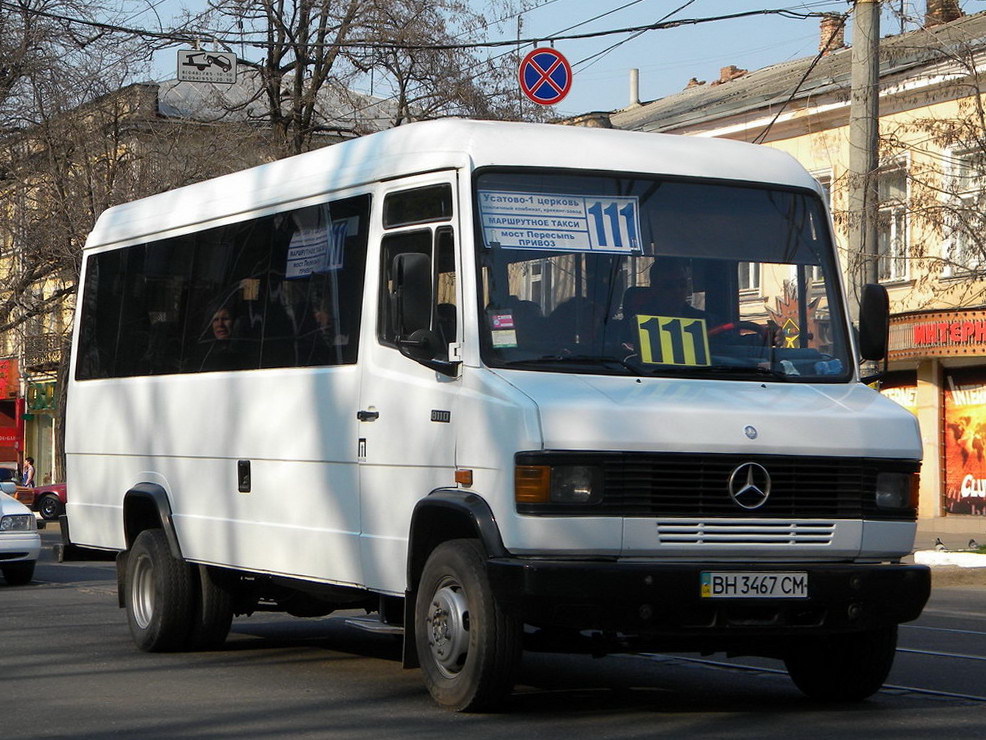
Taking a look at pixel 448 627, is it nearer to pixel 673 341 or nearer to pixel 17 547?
pixel 673 341

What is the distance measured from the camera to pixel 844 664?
870 cm

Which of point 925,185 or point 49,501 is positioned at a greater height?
point 925,185

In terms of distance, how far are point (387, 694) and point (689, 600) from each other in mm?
2031

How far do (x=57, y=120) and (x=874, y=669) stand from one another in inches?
1009

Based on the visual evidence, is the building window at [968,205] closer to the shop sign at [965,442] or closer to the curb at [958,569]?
the curb at [958,569]

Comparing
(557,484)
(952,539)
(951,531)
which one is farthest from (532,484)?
(951,531)

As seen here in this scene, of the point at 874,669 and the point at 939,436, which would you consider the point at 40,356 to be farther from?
the point at 874,669

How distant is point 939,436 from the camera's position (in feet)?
93.0

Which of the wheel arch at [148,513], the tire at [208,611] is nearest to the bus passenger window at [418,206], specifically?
the wheel arch at [148,513]

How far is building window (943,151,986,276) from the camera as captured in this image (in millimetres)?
19359

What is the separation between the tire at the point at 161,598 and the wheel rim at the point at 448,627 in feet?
10.6

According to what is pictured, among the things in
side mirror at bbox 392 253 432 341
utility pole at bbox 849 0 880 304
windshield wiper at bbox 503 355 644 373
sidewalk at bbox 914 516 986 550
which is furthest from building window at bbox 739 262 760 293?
sidewalk at bbox 914 516 986 550

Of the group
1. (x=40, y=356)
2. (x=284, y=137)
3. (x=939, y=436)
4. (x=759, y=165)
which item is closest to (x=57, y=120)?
(x=284, y=137)

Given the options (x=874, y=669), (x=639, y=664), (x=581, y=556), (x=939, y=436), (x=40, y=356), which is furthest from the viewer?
(x=40, y=356)
